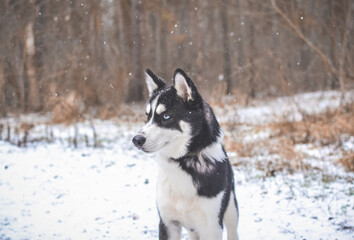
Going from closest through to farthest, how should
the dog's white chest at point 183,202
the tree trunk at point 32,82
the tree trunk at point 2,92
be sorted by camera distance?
the dog's white chest at point 183,202 < the tree trunk at point 2,92 < the tree trunk at point 32,82

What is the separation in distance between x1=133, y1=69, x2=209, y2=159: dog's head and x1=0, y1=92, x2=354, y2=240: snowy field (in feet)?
4.80

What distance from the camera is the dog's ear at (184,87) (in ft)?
9.16

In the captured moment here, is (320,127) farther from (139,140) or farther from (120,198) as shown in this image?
(139,140)

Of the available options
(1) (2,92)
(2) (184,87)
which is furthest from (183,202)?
(1) (2,92)

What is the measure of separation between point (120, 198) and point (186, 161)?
2.34m

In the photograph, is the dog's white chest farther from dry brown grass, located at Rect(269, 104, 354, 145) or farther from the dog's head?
dry brown grass, located at Rect(269, 104, 354, 145)

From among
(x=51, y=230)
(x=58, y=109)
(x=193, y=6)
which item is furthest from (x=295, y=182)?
(x=193, y=6)

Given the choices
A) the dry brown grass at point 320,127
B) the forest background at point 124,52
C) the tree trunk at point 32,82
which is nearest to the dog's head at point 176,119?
the dry brown grass at point 320,127

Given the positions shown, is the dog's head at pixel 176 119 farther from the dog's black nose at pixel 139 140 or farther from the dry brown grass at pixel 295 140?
the dry brown grass at pixel 295 140

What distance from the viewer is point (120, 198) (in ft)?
15.8

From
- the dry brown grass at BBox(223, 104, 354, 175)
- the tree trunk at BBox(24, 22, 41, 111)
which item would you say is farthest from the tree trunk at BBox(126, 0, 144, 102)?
the dry brown grass at BBox(223, 104, 354, 175)

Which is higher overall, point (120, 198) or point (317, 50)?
point (317, 50)

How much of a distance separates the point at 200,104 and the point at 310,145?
466 centimetres

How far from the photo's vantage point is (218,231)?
104 inches
